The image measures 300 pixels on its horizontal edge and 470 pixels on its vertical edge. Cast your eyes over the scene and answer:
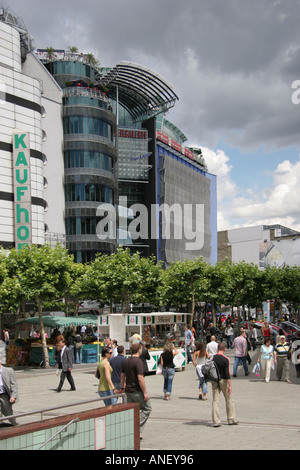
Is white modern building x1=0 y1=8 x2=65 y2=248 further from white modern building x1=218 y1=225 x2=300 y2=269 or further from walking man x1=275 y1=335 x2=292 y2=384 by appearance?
white modern building x1=218 y1=225 x2=300 y2=269

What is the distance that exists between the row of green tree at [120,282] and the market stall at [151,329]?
5357 mm

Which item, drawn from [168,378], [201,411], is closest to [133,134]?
[168,378]

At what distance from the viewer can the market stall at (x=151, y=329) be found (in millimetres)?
24156

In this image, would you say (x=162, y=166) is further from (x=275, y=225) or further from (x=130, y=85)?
(x=275, y=225)

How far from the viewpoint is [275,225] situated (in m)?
135

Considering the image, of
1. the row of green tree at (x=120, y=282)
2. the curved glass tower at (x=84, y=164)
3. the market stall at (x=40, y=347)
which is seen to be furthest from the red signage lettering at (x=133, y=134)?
the market stall at (x=40, y=347)

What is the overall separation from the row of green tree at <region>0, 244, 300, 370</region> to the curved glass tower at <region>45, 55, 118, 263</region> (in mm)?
20417

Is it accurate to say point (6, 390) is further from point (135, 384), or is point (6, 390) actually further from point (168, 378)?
point (168, 378)

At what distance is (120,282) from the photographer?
36.2 metres

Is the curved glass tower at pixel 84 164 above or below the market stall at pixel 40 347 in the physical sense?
above

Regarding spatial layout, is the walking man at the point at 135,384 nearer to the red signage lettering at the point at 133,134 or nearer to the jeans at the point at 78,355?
the jeans at the point at 78,355
